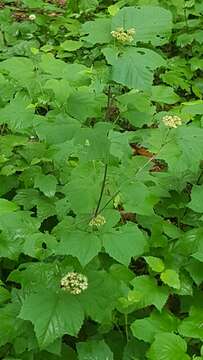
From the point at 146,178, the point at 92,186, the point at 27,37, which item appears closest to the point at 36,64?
the point at 146,178

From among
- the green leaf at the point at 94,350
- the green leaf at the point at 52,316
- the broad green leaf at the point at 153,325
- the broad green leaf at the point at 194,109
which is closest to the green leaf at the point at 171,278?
the broad green leaf at the point at 153,325

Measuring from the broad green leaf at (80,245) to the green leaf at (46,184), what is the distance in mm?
977

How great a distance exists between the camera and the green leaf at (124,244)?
7.18 feet

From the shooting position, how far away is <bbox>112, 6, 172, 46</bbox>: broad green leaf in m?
2.11

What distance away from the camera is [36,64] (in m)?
3.25

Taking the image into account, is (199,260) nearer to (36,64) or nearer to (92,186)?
(92,186)

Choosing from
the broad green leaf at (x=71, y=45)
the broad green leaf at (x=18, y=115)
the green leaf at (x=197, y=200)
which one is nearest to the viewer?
the broad green leaf at (x=18, y=115)

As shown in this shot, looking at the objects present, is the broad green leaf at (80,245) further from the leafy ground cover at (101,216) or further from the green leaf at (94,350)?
the green leaf at (94,350)

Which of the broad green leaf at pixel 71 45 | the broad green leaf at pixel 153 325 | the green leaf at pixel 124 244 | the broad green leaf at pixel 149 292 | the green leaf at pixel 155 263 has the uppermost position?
the green leaf at pixel 124 244

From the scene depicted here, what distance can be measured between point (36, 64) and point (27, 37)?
89.7 inches

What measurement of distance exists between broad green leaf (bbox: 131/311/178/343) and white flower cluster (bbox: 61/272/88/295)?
1.26 feet

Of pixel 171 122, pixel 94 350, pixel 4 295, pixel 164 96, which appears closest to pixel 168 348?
pixel 94 350

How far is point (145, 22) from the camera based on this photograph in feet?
7.05

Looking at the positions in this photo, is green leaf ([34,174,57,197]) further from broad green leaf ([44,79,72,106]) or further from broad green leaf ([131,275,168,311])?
broad green leaf ([131,275,168,311])
